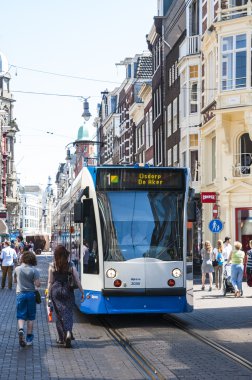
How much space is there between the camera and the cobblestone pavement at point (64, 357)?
10.6 meters

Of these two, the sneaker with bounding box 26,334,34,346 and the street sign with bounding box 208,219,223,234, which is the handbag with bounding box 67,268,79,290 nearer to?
the sneaker with bounding box 26,334,34,346

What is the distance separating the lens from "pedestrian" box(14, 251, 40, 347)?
1370cm

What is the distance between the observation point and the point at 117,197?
55.5 feet

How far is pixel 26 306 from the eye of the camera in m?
13.8

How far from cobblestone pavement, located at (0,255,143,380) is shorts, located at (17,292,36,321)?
454 millimetres

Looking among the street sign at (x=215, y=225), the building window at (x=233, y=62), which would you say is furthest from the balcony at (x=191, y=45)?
the street sign at (x=215, y=225)

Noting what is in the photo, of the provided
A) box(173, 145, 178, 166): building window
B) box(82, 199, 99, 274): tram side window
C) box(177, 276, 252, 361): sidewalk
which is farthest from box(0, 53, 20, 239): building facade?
box(82, 199, 99, 274): tram side window

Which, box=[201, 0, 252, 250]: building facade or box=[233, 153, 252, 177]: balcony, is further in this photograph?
box=[233, 153, 252, 177]: balcony

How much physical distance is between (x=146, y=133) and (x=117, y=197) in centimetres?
4629

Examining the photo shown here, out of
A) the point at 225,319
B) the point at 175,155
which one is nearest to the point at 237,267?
the point at 225,319

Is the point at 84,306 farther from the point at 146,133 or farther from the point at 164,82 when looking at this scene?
the point at 146,133

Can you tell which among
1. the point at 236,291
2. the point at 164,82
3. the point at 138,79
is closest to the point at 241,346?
the point at 236,291

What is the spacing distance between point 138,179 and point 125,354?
5143 millimetres

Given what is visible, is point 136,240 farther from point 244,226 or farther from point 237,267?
point 244,226
